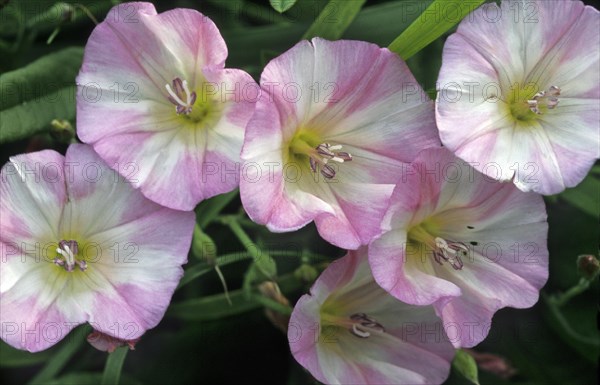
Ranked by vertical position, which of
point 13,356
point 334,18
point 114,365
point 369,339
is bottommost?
point 13,356

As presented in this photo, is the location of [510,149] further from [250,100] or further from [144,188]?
[144,188]

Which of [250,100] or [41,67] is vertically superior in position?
[250,100]

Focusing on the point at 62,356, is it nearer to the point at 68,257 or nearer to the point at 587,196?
the point at 68,257

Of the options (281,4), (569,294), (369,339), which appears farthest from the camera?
(569,294)

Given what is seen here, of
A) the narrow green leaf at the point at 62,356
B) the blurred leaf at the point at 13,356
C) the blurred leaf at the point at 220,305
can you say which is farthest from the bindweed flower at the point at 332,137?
the blurred leaf at the point at 13,356

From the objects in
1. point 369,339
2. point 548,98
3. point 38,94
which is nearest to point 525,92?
point 548,98

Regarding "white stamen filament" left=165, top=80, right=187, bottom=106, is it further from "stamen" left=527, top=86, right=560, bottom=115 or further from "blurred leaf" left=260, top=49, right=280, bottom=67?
"stamen" left=527, top=86, right=560, bottom=115

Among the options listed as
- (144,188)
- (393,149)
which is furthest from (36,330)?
(393,149)

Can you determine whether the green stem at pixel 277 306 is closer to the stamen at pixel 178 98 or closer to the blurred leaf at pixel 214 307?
the blurred leaf at pixel 214 307
